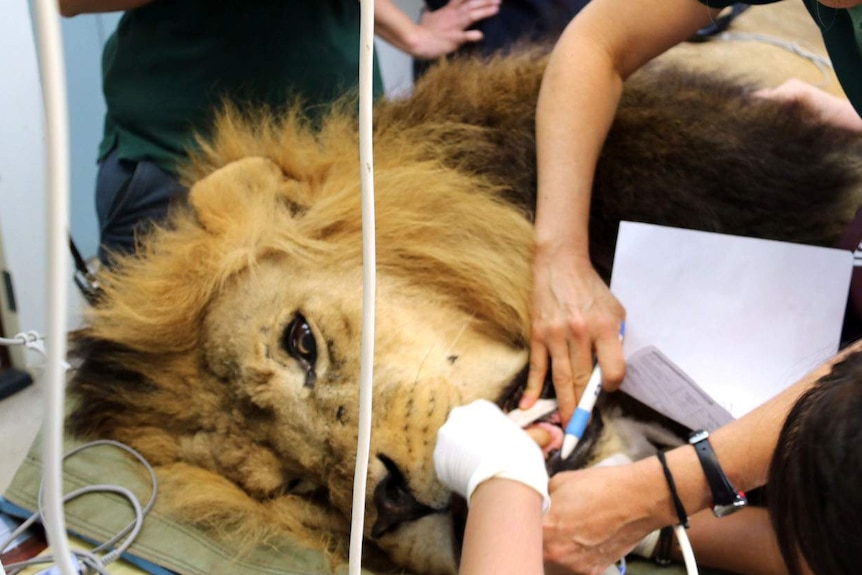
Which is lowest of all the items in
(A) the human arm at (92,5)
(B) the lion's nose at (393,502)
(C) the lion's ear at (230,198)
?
(B) the lion's nose at (393,502)

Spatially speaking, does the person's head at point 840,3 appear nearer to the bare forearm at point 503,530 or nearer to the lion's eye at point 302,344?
the bare forearm at point 503,530

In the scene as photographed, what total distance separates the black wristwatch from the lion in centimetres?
18

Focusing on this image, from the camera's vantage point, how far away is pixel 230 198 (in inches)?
44.8

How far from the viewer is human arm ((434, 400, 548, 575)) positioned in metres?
0.78

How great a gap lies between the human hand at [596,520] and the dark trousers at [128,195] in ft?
2.89

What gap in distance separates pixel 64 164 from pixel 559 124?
0.80 meters

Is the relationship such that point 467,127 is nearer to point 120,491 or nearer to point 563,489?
point 563,489

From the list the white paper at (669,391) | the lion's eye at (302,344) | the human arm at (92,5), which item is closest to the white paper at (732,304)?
the white paper at (669,391)

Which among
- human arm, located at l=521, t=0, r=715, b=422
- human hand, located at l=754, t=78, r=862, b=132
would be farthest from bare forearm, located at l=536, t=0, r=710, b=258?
human hand, located at l=754, t=78, r=862, b=132

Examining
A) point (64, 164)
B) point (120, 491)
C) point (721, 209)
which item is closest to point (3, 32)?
point (120, 491)

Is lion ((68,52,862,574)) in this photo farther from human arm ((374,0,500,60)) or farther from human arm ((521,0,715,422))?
human arm ((374,0,500,60))

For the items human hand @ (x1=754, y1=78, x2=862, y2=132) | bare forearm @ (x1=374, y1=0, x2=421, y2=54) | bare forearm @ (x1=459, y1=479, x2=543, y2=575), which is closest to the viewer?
bare forearm @ (x1=459, y1=479, x2=543, y2=575)

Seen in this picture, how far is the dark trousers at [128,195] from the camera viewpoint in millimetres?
1432

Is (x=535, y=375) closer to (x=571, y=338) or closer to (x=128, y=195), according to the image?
(x=571, y=338)
